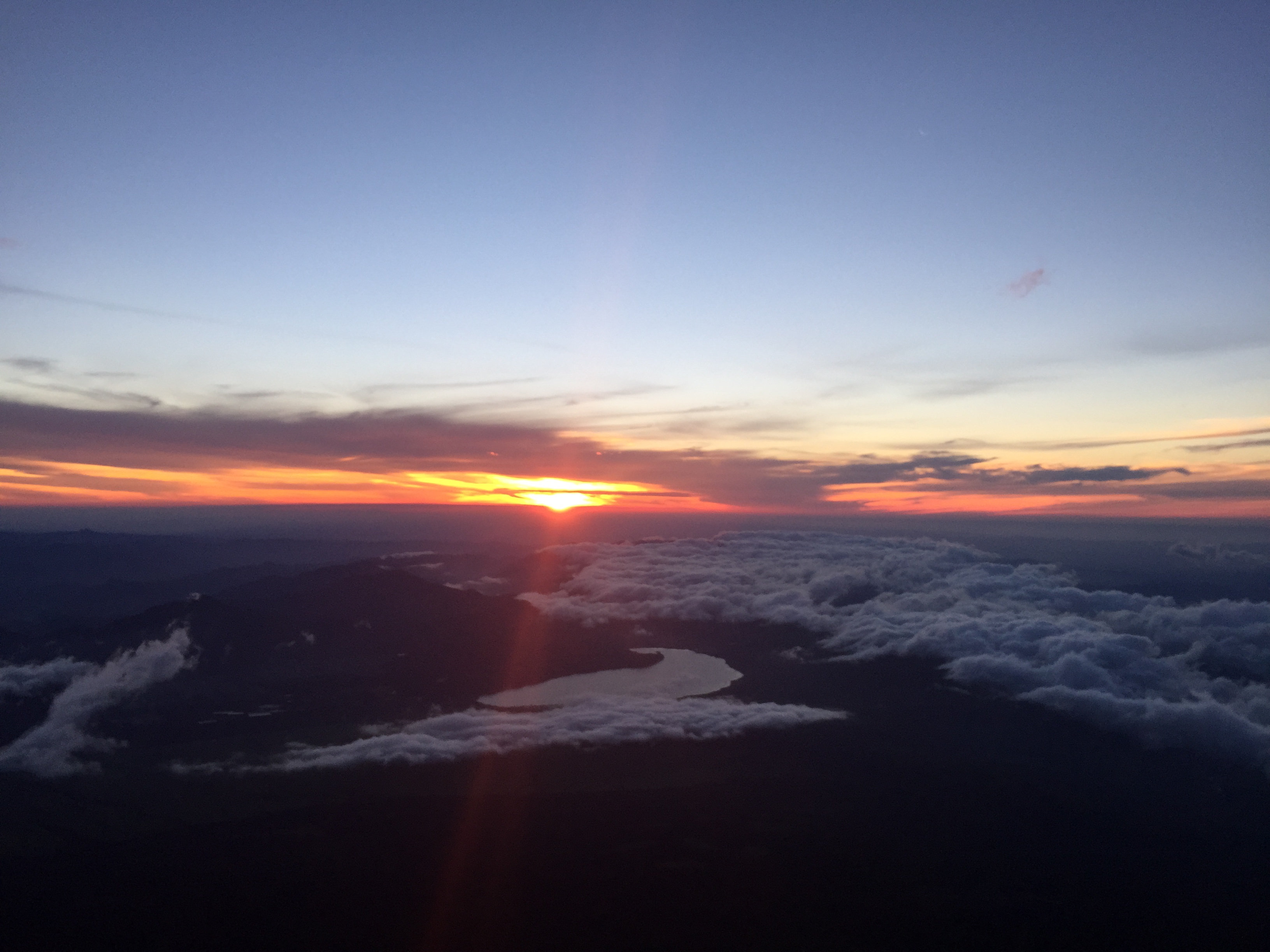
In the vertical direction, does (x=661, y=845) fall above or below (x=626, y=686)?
above

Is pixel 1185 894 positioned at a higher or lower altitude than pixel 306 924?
lower

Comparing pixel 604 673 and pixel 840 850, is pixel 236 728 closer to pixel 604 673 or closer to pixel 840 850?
pixel 604 673

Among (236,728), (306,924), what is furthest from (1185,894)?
(236,728)

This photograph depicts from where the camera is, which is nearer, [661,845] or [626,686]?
[661,845]

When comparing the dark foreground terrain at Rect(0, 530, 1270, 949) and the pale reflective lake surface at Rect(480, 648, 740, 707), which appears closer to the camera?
the dark foreground terrain at Rect(0, 530, 1270, 949)

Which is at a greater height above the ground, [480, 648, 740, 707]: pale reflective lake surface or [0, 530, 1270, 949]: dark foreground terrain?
[0, 530, 1270, 949]: dark foreground terrain
